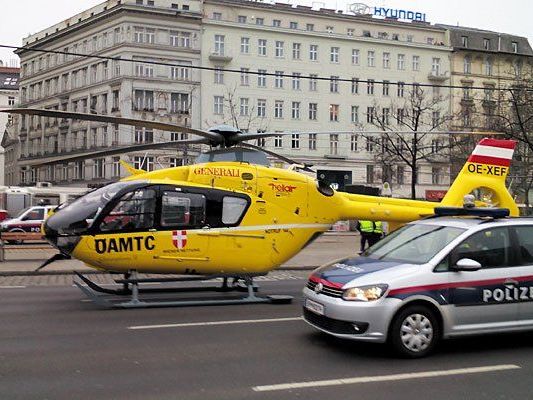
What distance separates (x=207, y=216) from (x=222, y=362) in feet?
14.0

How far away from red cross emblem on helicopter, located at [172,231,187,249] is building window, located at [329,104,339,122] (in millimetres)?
58569

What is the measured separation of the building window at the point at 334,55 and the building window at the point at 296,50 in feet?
12.4

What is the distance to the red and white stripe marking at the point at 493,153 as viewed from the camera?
42.1ft

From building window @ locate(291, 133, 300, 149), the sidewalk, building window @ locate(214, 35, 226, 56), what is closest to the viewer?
the sidewalk

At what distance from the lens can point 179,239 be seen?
10828mm

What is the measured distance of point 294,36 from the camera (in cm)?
6644

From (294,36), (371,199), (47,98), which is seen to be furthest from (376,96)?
(371,199)

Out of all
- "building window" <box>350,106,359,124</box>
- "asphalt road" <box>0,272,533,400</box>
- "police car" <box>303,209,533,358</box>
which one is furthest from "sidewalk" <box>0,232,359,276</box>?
"building window" <box>350,106,359,124</box>

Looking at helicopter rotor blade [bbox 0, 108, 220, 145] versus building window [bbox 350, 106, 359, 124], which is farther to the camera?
building window [bbox 350, 106, 359, 124]

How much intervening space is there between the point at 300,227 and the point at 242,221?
1179mm

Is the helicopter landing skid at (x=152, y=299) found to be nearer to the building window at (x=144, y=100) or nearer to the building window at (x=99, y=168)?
the building window at (x=144, y=100)

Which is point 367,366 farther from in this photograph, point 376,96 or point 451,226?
point 376,96

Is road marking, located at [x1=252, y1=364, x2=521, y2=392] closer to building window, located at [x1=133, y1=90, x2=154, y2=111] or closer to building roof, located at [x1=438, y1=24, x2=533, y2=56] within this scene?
building window, located at [x1=133, y1=90, x2=154, y2=111]

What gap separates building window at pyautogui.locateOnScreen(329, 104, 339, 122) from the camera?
224 ft
